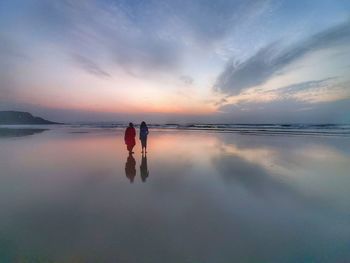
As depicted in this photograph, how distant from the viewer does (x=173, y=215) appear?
5.28 m

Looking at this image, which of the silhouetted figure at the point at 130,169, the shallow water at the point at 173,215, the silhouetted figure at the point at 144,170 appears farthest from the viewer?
the silhouetted figure at the point at 130,169

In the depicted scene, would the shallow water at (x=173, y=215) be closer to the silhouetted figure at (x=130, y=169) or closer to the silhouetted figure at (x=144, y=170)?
the silhouetted figure at (x=144, y=170)

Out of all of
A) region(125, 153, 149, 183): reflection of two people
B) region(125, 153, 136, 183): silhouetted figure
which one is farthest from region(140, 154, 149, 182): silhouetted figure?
region(125, 153, 136, 183): silhouetted figure

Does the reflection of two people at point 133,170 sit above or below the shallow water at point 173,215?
below

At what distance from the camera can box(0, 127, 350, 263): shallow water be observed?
3873 mm

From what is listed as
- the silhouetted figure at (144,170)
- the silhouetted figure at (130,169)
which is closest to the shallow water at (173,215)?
the silhouetted figure at (144,170)

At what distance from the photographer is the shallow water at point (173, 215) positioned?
3873 millimetres

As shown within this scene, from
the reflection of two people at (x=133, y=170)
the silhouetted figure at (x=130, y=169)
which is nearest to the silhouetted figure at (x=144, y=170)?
the reflection of two people at (x=133, y=170)

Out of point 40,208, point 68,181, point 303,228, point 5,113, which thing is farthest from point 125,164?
point 5,113

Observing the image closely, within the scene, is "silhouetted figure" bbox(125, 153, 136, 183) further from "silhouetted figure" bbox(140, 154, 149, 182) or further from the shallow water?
"silhouetted figure" bbox(140, 154, 149, 182)

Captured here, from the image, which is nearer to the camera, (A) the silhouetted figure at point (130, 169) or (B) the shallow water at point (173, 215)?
(B) the shallow water at point (173, 215)

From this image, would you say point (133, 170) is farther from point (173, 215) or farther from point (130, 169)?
point (173, 215)

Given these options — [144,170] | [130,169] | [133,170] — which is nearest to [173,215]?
[144,170]

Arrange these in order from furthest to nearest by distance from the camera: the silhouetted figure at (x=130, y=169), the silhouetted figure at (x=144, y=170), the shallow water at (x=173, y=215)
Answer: the silhouetted figure at (x=130, y=169) < the silhouetted figure at (x=144, y=170) < the shallow water at (x=173, y=215)
